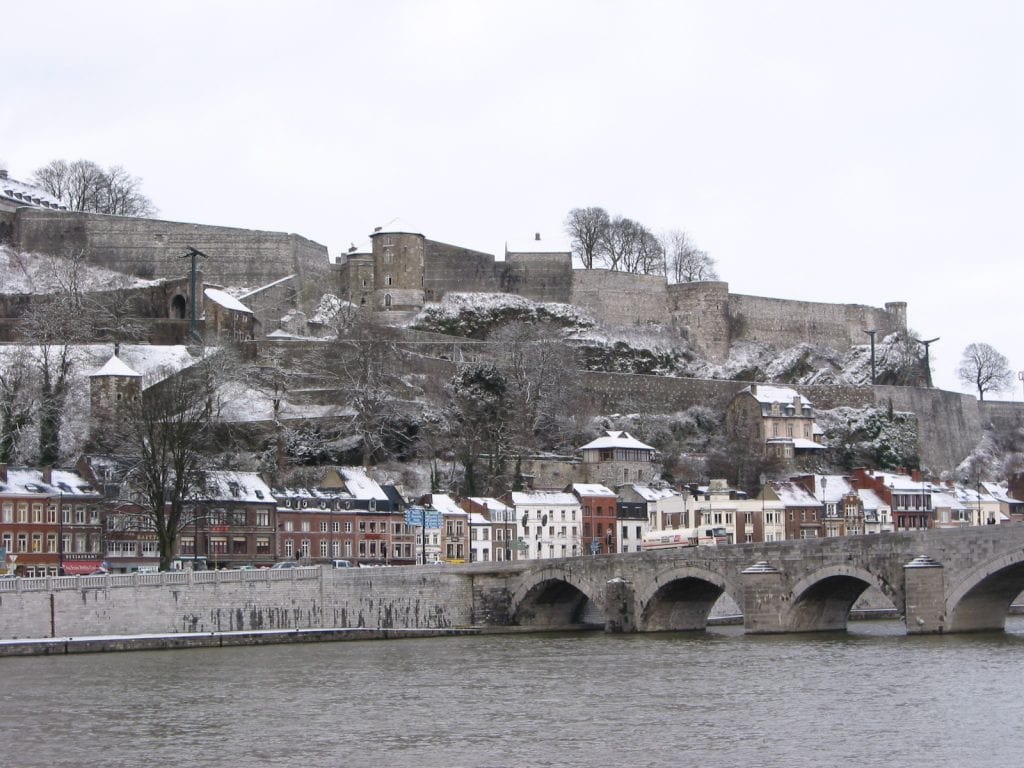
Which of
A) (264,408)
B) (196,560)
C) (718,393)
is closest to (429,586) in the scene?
(196,560)

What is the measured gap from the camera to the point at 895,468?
8719 centimetres

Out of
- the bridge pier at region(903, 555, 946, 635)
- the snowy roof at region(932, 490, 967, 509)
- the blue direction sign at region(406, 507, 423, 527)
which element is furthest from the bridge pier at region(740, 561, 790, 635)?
the snowy roof at region(932, 490, 967, 509)

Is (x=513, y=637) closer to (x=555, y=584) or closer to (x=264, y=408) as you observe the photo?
(x=555, y=584)

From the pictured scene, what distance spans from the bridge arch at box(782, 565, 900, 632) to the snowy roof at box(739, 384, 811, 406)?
125 feet

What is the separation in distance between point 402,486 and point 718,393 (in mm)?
Answer: 25414

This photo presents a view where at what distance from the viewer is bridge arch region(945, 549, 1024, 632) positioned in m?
42.3

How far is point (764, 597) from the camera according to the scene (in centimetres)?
4712

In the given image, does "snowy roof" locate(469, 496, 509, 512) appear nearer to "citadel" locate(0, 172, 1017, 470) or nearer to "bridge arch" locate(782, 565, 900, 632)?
"citadel" locate(0, 172, 1017, 470)

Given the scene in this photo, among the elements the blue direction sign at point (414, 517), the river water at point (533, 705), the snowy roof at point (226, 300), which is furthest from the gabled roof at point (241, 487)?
the snowy roof at point (226, 300)

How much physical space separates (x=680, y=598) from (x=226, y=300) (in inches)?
1445

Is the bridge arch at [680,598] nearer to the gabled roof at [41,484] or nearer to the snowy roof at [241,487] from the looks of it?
the snowy roof at [241,487]

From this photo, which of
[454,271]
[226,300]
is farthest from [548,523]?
[454,271]

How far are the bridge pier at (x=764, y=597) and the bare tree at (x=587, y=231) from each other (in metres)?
57.8

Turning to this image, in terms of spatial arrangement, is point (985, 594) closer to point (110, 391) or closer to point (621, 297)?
point (110, 391)
